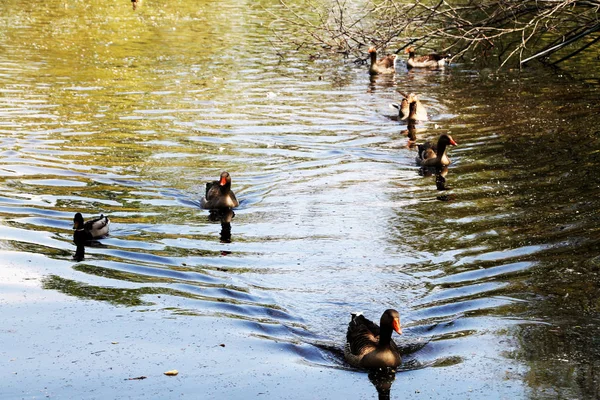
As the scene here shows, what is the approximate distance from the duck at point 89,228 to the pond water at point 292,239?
214 millimetres

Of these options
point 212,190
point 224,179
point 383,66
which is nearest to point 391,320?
point 224,179

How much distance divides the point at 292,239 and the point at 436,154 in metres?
5.61

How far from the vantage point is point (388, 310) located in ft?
32.6

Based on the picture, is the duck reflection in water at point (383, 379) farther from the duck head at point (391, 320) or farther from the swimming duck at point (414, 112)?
the swimming duck at point (414, 112)

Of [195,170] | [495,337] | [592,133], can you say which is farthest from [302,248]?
[592,133]

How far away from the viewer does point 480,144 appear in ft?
65.3

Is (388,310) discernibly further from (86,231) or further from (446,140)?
(446,140)

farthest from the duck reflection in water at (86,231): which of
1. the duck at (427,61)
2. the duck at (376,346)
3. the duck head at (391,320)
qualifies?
the duck at (427,61)

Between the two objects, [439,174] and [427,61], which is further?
[427,61]

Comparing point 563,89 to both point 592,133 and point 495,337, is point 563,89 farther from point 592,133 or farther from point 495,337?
point 495,337

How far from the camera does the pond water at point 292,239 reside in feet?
32.2

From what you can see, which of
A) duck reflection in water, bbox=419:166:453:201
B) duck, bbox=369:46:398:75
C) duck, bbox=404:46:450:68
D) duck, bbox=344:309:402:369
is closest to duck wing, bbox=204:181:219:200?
duck reflection in water, bbox=419:166:453:201

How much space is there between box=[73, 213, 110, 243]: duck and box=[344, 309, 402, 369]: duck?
5.12m

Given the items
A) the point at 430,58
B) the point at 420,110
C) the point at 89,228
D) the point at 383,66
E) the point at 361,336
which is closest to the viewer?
the point at 361,336
